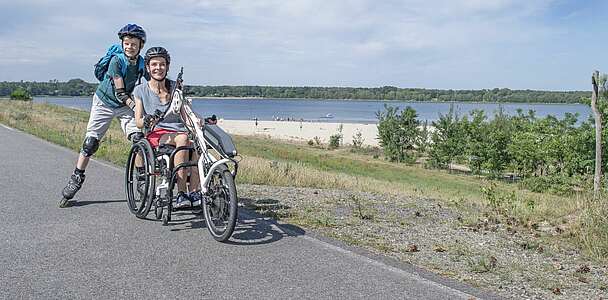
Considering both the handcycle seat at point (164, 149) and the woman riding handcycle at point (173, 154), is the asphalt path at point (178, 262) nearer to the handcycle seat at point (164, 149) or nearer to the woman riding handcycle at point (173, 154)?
the woman riding handcycle at point (173, 154)

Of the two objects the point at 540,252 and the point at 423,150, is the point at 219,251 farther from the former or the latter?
the point at 423,150

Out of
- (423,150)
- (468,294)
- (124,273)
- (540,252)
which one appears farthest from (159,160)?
(423,150)

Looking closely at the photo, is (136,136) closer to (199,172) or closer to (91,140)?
(91,140)

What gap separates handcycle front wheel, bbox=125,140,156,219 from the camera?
632 centimetres

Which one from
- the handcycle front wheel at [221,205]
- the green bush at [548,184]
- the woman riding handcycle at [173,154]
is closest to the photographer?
the handcycle front wheel at [221,205]

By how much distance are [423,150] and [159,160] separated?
39210 mm

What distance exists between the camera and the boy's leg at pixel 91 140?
7199 mm

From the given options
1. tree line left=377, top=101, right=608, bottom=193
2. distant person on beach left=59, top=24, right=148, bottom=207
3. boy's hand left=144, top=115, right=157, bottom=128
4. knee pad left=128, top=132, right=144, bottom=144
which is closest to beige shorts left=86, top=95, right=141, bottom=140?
distant person on beach left=59, top=24, right=148, bottom=207

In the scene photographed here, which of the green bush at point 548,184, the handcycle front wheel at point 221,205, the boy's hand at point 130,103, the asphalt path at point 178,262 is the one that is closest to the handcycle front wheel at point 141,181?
the asphalt path at point 178,262

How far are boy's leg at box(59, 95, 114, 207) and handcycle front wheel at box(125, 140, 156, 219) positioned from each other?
64 centimetres

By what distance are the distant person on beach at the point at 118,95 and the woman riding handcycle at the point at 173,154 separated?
15.9 inches

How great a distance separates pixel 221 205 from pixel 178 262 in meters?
0.81

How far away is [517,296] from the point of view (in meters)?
4.43

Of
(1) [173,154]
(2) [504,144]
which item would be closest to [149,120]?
(1) [173,154]
